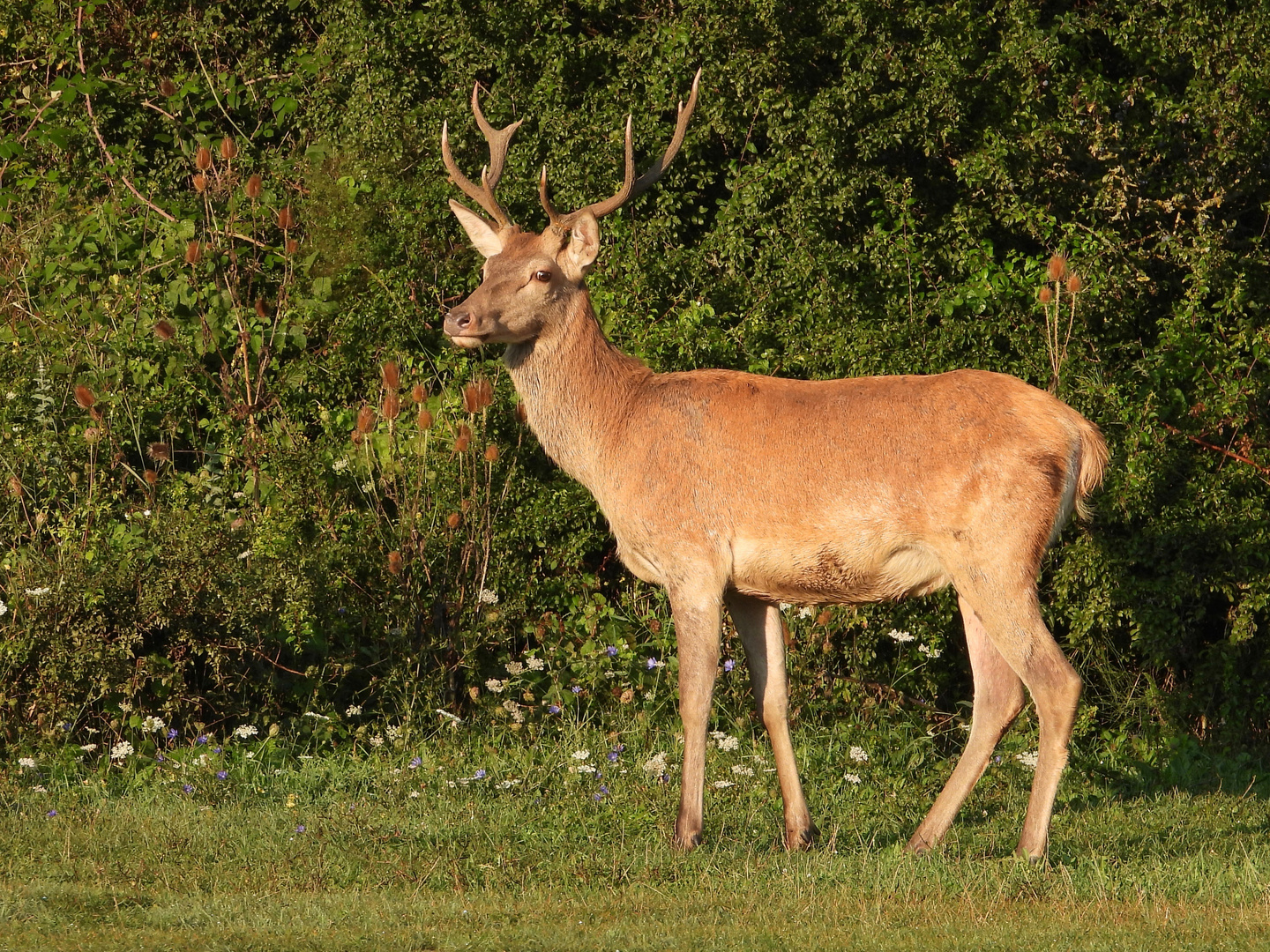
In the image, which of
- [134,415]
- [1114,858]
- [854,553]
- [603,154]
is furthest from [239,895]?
[603,154]

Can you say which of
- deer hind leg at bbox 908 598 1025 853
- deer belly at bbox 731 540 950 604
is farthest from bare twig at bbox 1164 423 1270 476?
deer belly at bbox 731 540 950 604

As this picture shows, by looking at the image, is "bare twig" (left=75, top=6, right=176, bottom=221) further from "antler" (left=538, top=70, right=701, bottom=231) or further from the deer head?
"antler" (left=538, top=70, right=701, bottom=231)

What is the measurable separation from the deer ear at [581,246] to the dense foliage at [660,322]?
1.62m

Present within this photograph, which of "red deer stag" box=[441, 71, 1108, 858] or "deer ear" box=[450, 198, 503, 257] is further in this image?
"deer ear" box=[450, 198, 503, 257]

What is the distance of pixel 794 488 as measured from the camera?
6359 millimetres

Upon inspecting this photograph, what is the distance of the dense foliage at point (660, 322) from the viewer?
859 cm

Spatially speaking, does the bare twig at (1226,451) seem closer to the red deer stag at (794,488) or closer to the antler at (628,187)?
the red deer stag at (794,488)

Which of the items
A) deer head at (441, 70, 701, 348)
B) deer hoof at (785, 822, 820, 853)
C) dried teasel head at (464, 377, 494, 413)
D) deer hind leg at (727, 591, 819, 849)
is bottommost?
deer hoof at (785, 822, 820, 853)

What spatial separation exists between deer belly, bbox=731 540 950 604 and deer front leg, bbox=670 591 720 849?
22 centimetres

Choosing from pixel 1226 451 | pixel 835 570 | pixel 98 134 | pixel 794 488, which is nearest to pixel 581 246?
pixel 794 488

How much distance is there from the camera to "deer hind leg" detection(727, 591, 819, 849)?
260 inches

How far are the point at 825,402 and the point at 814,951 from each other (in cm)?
247

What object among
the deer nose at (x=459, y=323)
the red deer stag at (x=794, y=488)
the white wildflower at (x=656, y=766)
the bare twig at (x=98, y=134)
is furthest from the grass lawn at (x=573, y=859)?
the bare twig at (x=98, y=134)

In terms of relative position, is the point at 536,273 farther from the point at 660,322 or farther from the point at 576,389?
the point at 660,322
